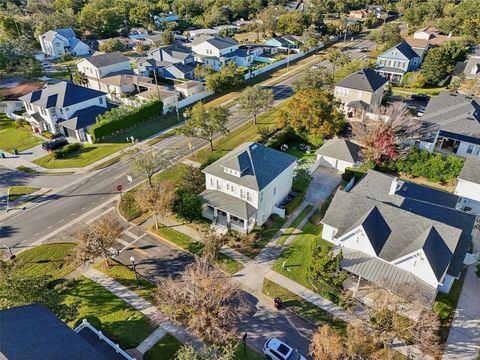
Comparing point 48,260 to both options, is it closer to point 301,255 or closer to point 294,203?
point 301,255

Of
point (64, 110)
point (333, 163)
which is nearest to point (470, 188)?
point (333, 163)

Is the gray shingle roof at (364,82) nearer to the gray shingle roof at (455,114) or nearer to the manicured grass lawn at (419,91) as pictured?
the gray shingle roof at (455,114)

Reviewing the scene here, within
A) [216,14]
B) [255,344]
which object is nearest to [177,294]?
[255,344]

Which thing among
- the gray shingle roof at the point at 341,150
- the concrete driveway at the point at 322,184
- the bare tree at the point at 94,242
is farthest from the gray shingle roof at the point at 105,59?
the bare tree at the point at 94,242

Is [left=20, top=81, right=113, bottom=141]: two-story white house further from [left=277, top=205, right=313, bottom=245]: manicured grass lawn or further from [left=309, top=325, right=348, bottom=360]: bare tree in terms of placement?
[left=309, top=325, right=348, bottom=360]: bare tree

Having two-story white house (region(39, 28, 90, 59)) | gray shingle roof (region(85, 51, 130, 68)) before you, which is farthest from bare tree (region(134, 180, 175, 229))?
two-story white house (region(39, 28, 90, 59))

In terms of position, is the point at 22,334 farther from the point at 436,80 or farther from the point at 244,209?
the point at 436,80
